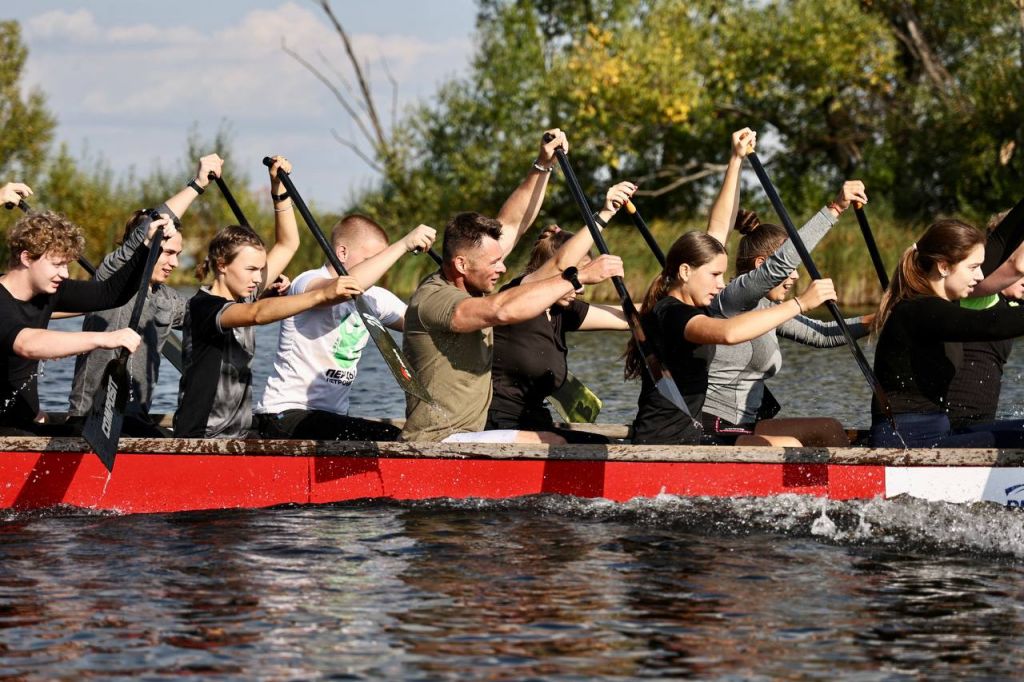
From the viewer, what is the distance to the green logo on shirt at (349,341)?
26.9ft

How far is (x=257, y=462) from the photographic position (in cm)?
785

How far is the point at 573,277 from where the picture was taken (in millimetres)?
7195

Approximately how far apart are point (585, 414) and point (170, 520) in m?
2.47

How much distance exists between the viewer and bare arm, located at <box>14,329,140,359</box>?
7.24m

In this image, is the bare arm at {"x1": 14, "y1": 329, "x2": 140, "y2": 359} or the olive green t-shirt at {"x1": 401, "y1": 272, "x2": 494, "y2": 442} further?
the olive green t-shirt at {"x1": 401, "y1": 272, "x2": 494, "y2": 442}

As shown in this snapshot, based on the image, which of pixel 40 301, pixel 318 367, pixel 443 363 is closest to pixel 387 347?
pixel 318 367

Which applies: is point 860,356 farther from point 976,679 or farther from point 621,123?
point 621,123

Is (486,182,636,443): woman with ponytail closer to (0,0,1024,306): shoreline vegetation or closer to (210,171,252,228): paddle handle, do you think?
(210,171,252,228): paddle handle

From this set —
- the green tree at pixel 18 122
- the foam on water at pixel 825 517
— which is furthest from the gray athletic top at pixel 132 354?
the green tree at pixel 18 122

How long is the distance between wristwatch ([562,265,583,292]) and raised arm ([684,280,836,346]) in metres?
0.59

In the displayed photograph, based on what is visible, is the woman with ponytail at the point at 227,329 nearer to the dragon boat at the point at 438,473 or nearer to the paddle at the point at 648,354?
the dragon boat at the point at 438,473

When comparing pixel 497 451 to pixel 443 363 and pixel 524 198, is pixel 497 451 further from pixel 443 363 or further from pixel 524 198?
pixel 524 198

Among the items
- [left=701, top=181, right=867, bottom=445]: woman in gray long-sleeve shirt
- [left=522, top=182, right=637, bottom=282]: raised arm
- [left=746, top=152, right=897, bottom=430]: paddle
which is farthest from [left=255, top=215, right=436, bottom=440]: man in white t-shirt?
Result: [left=746, top=152, right=897, bottom=430]: paddle

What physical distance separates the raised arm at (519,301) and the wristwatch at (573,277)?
20mm
